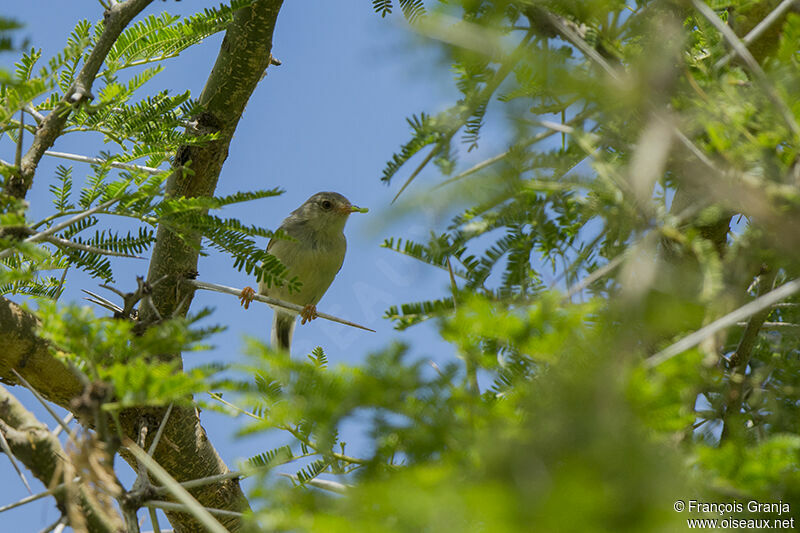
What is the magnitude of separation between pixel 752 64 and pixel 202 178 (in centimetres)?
354

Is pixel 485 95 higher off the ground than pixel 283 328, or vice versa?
pixel 283 328

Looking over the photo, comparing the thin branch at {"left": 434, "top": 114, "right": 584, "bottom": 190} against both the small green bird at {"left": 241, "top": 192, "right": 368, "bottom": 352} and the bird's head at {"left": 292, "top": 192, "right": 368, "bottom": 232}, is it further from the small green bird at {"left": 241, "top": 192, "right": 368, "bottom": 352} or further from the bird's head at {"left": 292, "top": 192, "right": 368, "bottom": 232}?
the bird's head at {"left": 292, "top": 192, "right": 368, "bottom": 232}

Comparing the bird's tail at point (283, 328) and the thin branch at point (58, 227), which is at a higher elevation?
the bird's tail at point (283, 328)

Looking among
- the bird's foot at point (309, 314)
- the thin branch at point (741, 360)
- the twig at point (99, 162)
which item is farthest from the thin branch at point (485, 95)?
the bird's foot at point (309, 314)

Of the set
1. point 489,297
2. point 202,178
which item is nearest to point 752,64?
point 489,297

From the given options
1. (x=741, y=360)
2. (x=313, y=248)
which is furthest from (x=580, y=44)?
(x=313, y=248)

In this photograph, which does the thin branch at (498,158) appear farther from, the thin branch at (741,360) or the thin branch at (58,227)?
the thin branch at (58,227)

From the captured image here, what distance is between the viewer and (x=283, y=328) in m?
8.62

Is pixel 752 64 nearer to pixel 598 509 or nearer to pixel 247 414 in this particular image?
pixel 598 509

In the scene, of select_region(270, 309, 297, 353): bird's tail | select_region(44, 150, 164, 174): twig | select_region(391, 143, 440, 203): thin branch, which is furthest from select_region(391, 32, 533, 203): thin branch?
select_region(270, 309, 297, 353): bird's tail

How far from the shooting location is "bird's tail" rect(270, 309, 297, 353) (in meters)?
8.48

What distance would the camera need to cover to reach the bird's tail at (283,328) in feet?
27.8

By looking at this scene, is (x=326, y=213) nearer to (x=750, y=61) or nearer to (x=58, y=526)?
(x=58, y=526)

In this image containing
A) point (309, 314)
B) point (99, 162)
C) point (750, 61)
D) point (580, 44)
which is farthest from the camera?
point (309, 314)
